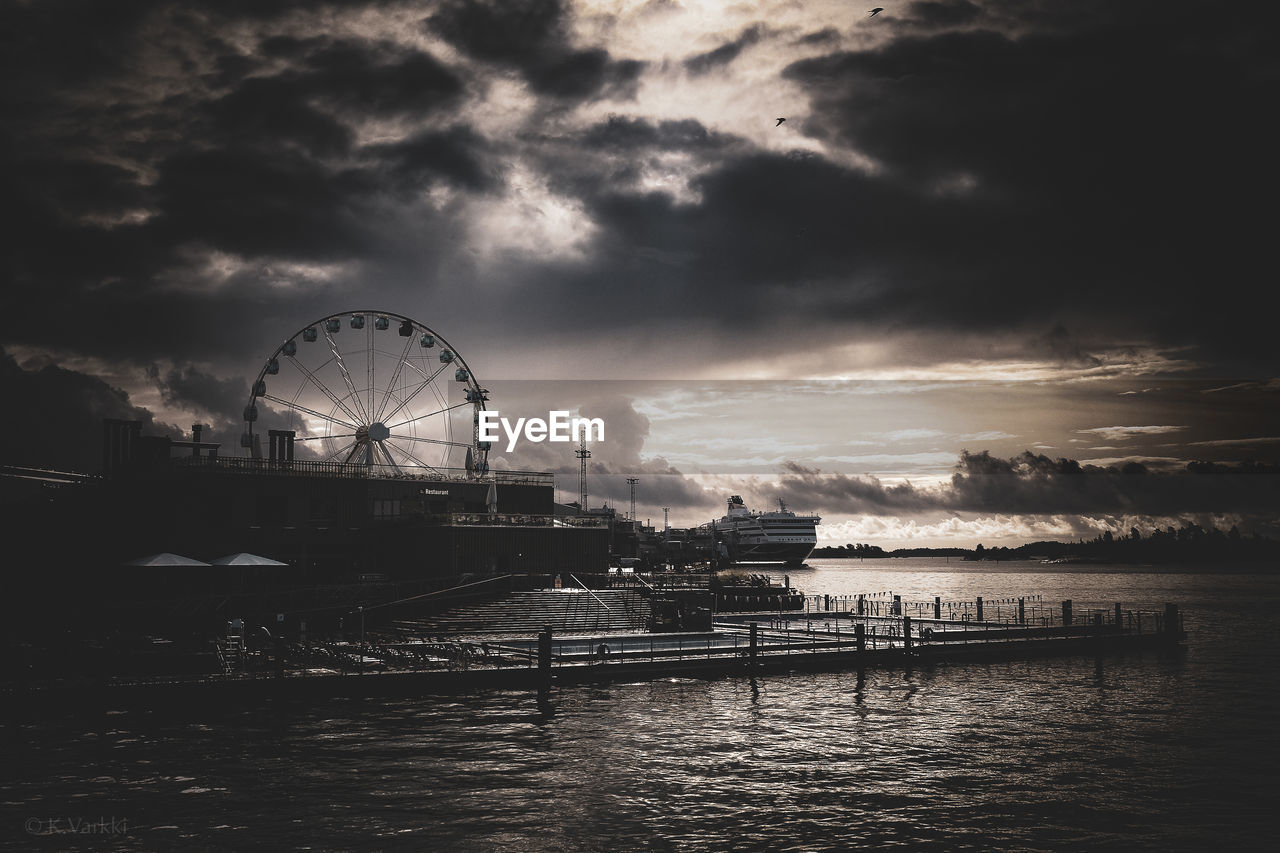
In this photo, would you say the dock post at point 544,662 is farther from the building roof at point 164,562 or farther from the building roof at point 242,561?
the building roof at point 164,562

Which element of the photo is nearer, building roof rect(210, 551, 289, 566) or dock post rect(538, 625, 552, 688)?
dock post rect(538, 625, 552, 688)

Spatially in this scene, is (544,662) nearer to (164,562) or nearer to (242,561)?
(242,561)

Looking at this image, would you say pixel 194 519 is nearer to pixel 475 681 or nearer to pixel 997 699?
pixel 475 681

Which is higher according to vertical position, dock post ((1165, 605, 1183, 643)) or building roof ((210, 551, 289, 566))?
building roof ((210, 551, 289, 566))

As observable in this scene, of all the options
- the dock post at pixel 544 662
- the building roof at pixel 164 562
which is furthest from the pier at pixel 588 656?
the building roof at pixel 164 562

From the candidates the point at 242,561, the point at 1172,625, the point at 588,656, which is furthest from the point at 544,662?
the point at 1172,625

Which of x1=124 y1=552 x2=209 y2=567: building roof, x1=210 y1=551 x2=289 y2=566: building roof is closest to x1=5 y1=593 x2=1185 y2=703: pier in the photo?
x1=210 y1=551 x2=289 y2=566: building roof

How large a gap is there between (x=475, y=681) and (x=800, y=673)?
56.4 feet

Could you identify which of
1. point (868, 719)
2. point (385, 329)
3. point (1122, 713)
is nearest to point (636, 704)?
point (868, 719)

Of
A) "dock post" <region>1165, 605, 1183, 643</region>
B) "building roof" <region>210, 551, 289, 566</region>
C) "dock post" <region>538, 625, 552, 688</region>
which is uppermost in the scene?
"building roof" <region>210, 551, 289, 566</region>

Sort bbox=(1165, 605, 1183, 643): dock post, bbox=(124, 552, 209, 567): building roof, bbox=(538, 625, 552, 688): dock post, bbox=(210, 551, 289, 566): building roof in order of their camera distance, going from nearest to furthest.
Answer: bbox=(538, 625, 552, 688): dock post < bbox=(124, 552, 209, 567): building roof < bbox=(210, 551, 289, 566): building roof < bbox=(1165, 605, 1183, 643): dock post

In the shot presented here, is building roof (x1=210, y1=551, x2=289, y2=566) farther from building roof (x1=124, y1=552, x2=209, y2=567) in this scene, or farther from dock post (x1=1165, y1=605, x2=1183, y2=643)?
dock post (x1=1165, y1=605, x2=1183, y2=643)

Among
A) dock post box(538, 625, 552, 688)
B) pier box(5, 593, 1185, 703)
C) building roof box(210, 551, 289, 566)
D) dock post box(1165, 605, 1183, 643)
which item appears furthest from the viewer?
dock post box(1165, 605, 1183, 643)

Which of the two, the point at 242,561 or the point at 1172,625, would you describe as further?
the point at 1172,625
